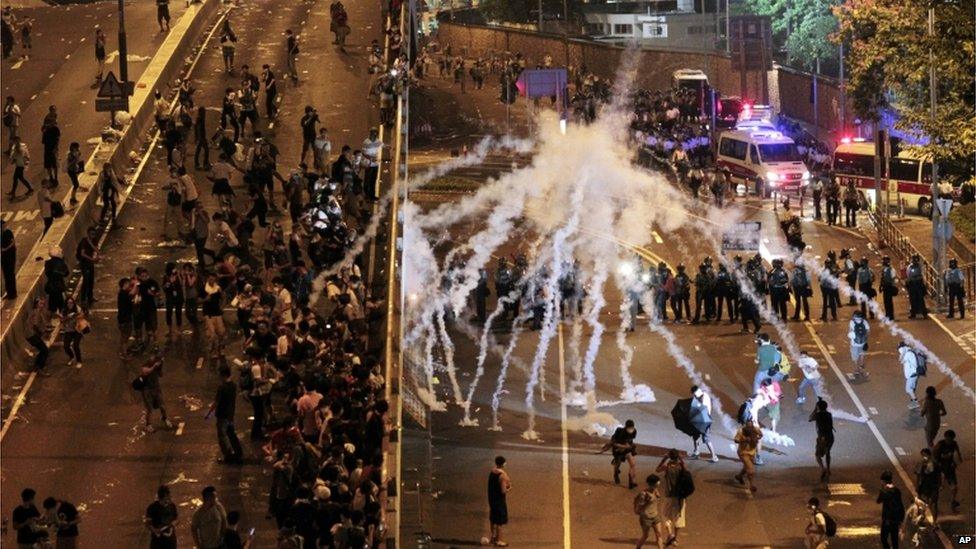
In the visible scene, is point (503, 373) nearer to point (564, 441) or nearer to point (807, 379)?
point (564, 441)

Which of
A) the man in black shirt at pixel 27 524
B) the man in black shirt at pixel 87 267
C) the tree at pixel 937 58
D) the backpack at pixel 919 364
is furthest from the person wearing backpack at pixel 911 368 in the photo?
the man in black shirt at pixel 27 524

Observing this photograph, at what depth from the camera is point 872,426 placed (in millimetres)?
30906

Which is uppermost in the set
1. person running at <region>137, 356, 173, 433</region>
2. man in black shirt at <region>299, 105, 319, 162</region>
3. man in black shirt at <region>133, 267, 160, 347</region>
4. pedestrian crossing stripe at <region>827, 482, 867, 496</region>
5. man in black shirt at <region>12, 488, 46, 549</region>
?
man in black shirt at <region>299, 105, 319, 162</region>

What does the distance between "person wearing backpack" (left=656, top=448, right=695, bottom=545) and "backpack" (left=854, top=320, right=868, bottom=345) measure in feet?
28.0

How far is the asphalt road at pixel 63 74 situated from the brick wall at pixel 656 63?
80.4 feet

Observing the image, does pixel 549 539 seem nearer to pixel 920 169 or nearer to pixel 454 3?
pixel 920 169

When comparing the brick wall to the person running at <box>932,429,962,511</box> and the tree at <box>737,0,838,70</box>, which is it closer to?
the tree at <box>737,0,838,70</box>

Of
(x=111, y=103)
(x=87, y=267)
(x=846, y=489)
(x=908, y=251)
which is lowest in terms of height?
(x=846, y=489)

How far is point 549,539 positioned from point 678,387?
8.23 metres

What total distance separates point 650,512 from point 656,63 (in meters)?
53.0

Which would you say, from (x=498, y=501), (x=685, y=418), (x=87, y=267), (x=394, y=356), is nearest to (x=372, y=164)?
(x=87, y=267)

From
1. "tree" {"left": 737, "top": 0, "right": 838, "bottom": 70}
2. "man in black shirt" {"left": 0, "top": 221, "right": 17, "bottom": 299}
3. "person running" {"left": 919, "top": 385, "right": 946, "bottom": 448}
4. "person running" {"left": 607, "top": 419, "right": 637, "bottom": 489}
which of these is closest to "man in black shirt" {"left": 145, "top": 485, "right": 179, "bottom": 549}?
"person running" {"left": 607, "top": 419, "right": 637, "bottom": 489}

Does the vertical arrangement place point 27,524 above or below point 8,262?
below

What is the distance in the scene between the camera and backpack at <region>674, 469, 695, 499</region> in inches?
1003
